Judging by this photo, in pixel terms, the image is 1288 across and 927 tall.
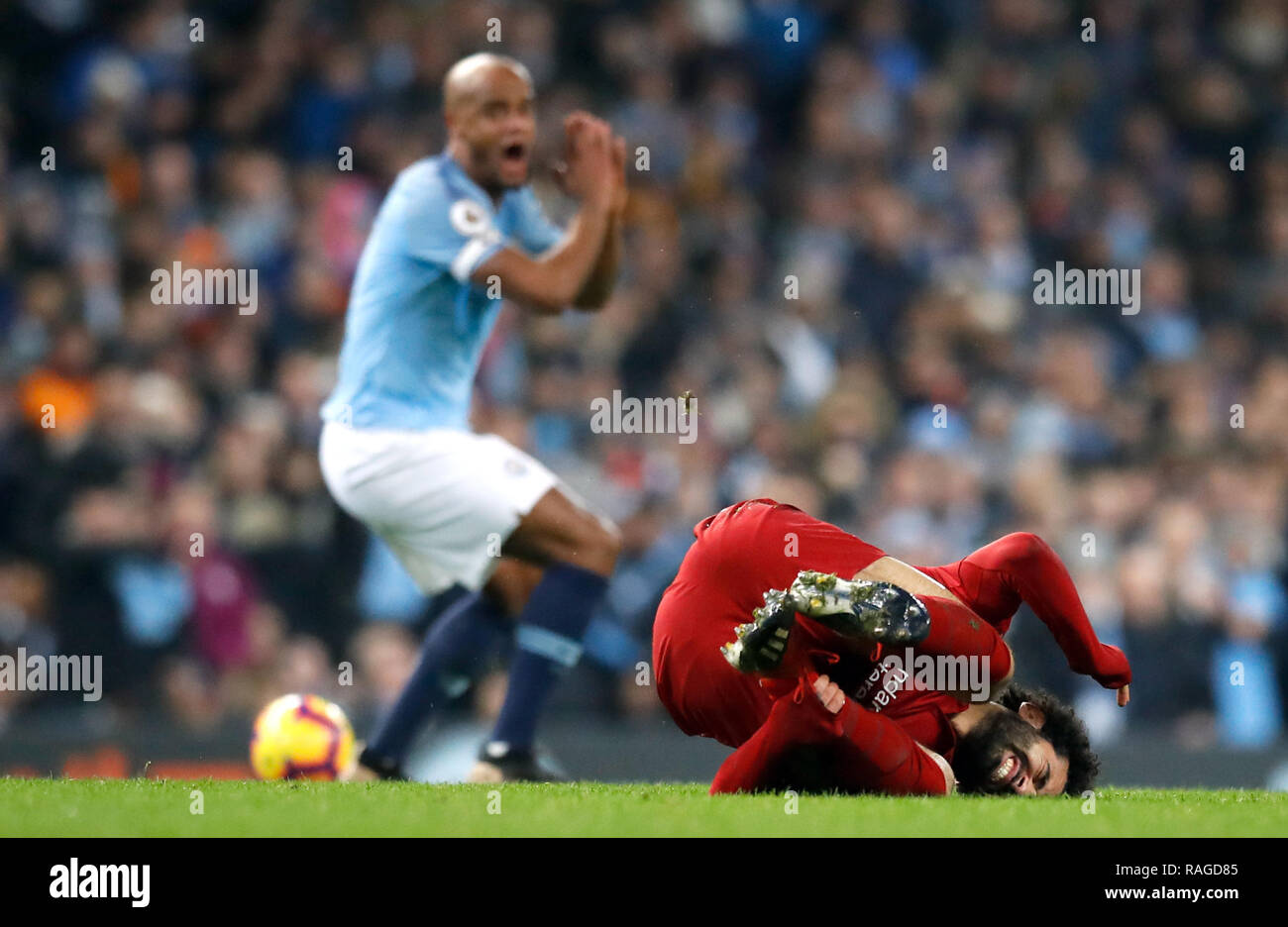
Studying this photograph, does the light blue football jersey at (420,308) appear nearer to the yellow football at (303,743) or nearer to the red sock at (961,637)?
the yellow football at (303,743)

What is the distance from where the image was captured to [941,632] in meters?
4.62

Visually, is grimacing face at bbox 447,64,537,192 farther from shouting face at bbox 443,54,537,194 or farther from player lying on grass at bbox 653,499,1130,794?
player lying on grass at bbox 653,499,1130,794

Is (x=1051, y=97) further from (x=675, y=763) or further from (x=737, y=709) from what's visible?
(x=737, y=709)

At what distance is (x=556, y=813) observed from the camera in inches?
168

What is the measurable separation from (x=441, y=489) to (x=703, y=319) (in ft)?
15.0

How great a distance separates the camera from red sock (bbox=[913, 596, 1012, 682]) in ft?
15.1


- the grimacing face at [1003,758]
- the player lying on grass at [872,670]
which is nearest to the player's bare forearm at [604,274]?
the player lying on grass at [872,670]

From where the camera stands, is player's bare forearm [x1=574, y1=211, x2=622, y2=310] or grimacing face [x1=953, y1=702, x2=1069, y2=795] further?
player's bare forearm [x1=574, y1=211, x2=622, y2=310]

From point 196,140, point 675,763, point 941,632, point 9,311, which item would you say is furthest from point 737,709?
point 196,140

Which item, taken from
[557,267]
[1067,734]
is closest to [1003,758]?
[1067,734]

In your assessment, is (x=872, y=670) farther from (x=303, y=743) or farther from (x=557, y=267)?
(x=303, y=743)

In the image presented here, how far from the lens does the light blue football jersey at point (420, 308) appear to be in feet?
19.0

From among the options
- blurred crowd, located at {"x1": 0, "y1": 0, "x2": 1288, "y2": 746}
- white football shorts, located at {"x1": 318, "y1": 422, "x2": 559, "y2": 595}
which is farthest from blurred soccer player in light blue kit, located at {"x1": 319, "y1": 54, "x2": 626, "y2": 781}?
blurred crowd, located at {"x1": 0, "y1": 0, "x2": 1288, "y2": 746}

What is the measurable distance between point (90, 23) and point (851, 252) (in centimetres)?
463
